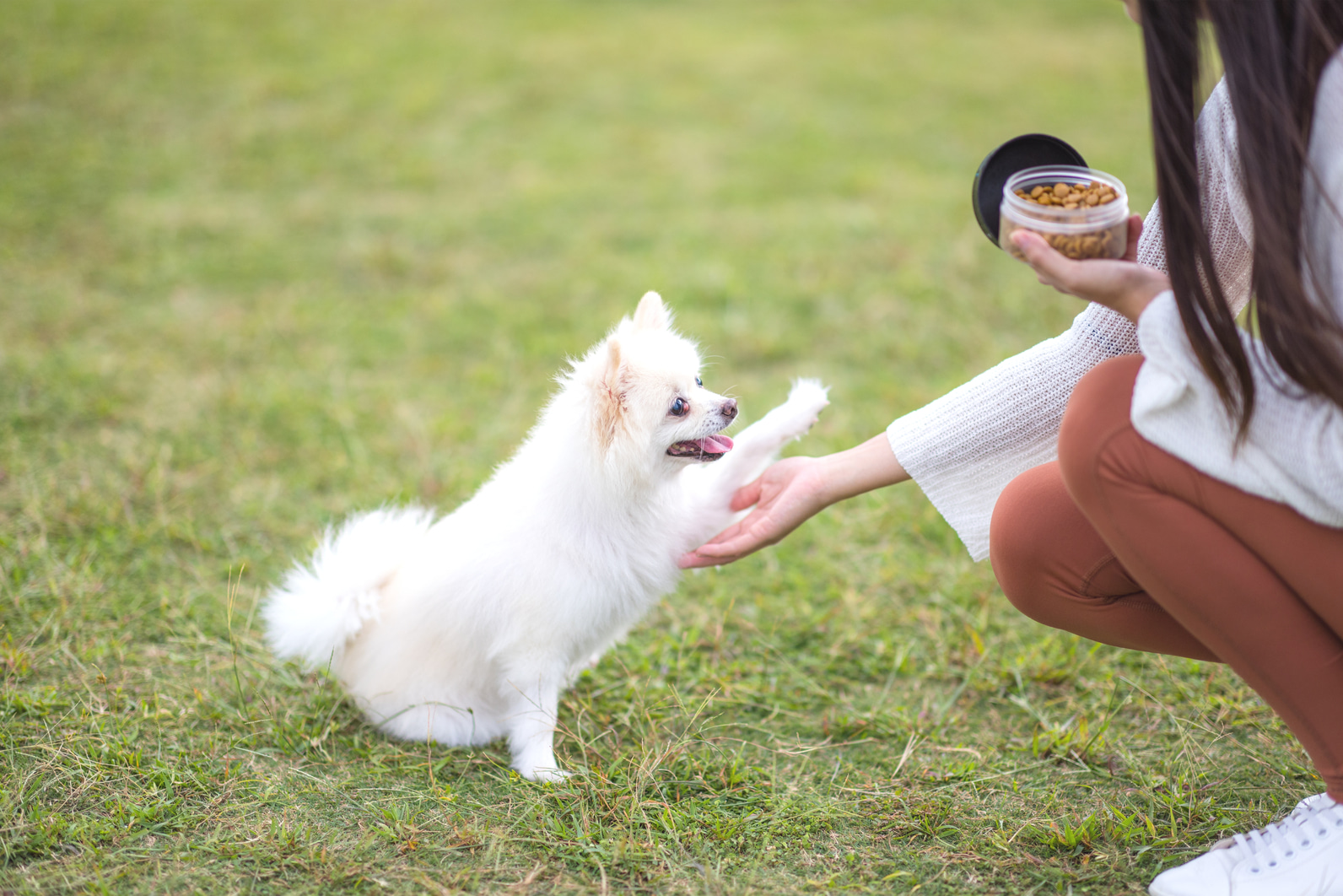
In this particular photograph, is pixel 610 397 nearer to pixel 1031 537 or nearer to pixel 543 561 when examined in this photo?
pixel 543 561

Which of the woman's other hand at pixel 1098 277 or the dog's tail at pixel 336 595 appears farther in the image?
the dog's tail at pixel 336 595

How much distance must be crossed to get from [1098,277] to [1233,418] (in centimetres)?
29

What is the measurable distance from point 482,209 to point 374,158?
103 centimetres

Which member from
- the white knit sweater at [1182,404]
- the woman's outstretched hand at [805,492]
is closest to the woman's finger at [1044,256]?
the white knit sweater at [1182,404]

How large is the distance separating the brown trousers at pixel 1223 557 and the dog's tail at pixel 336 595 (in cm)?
150

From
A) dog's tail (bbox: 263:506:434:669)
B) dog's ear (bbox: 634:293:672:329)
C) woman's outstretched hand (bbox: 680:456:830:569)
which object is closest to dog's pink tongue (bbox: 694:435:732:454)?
woman's outstretched hand (bbox: 680:456:830:569)

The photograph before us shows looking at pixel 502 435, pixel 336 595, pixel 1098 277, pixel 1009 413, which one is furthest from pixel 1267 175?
pixel 502 435

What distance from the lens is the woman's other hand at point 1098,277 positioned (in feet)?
4.94

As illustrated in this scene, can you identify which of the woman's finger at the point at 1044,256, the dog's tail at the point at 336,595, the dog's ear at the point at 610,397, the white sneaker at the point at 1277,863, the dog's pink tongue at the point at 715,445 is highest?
the woman's finger at the point at 1044,256

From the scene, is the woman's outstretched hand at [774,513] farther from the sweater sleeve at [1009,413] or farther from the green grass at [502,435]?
the green grass at [502,435]

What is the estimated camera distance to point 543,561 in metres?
2.04

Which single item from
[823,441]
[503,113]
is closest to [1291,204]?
[823,441]

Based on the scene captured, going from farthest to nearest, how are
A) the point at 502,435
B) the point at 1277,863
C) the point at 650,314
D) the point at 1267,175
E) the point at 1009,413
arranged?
1. the point at 502,435
2. the point at 650,314
3. the point at 1009,413
4. the point at 1277,863
5. the point at 1267,175

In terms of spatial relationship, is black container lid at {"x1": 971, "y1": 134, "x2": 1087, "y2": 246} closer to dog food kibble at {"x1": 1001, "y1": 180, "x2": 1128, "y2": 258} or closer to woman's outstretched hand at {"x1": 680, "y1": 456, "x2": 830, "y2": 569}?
dog food kibble at {"x1": 1001, "y1": 180, "x2": 1128, "y2": 258}
